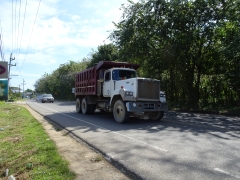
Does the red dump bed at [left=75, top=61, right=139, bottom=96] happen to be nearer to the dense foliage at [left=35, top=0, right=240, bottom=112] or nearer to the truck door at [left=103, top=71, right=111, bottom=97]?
the truck door at [left=103, top=71, right=111, bottom=97]

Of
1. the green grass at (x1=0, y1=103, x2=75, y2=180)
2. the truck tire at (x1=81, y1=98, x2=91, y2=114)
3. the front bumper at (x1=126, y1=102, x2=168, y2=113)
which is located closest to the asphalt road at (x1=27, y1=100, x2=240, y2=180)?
the green grass at (x1=0, y1=103, x2=75, y2=180)

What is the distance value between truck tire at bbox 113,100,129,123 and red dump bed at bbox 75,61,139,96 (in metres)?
2.82

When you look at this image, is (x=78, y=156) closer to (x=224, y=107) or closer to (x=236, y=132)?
(x=236, y=132)

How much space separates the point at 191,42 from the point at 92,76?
7.70 m

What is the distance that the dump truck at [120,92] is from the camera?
10234mm

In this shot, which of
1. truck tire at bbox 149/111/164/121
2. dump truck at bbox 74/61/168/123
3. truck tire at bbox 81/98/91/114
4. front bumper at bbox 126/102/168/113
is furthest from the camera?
truck tire at bbox 81/98/91/114

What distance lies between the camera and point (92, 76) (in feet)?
45.7

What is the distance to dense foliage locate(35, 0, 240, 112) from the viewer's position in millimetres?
16109

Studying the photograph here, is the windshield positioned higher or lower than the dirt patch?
higher

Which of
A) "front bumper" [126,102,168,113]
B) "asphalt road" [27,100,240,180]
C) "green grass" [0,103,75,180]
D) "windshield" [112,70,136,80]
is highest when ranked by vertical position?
"windshield" [112,70,136,80]

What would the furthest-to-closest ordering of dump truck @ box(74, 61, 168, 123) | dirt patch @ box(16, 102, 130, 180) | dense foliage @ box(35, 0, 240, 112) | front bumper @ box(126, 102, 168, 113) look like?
dense foliage @ box(35, 0, 240, 112)
dump truck @ box(74, 61, 168, 123)
front bumper @ box(126, 102, 168, 113)
dirt patch @ box(16, 102, 130, 180)

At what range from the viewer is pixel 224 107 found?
53.0ft

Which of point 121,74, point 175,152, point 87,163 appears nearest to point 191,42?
point 121,74

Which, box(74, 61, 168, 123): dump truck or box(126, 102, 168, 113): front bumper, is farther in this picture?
box(74, 61, 168, 123): dump truck
